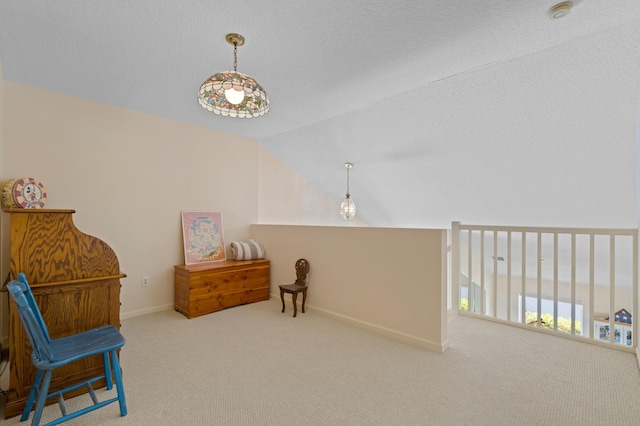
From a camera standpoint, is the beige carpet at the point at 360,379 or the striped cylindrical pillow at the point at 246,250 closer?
the beige carpet at the point at 360,379

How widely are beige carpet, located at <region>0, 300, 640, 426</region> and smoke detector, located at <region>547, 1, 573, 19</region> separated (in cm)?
239

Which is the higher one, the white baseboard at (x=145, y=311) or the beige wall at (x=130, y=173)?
the beige wall at (x=130, y=173)

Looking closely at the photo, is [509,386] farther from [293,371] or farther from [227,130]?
[227,130]

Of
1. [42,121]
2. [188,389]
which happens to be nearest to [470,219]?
[188,389]

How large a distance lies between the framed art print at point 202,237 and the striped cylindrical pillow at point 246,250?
0.65ft

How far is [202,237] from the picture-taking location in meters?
4.10

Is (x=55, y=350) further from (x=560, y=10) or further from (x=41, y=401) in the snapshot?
(x=560, y=10)

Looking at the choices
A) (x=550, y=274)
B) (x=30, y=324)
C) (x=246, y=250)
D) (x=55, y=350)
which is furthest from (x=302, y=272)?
(x=550, y=274)

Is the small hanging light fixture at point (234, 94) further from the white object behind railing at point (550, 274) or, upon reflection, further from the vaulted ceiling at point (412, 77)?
the white object behind railing at point (550, 274)

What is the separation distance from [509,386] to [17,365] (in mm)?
3107

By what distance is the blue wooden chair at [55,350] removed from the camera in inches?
59.2

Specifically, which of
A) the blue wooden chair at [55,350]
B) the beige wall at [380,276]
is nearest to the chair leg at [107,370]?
the blue wooden chair at [55,350]

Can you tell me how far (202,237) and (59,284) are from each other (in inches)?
85.9

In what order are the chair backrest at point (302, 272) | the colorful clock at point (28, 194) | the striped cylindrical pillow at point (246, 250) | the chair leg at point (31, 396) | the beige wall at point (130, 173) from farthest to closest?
the striped cylindrical pillow at point (246, 250) → the chair backrest at point (302, 272) → the beige wall at point (130, 173) → the colorful clock at point (28, 194) → the chair leg at point (31, 396)
